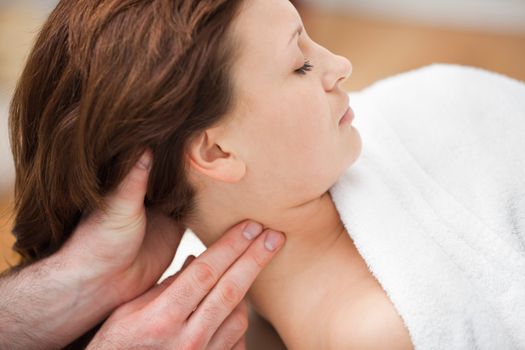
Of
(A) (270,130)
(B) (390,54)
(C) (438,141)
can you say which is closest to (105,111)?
(A) (270,130)

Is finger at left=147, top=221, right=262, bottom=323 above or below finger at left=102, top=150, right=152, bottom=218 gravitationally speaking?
below

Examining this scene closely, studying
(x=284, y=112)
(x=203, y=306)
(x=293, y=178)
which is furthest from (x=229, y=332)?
(x=284, y=112)

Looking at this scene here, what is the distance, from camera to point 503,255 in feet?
3.29

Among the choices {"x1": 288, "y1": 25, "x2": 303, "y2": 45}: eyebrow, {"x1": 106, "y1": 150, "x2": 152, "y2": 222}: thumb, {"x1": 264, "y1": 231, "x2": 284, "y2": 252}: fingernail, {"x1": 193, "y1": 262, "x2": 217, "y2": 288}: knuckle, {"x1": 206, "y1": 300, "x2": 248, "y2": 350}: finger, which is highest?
{"x1": 288, "y1": 25, "x2": 303, "y2": 45}: eyebrow

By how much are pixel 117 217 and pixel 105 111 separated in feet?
0.66

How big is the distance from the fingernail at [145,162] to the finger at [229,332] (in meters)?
0.32

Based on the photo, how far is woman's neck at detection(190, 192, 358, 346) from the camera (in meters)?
1.09

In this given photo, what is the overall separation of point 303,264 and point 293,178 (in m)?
0.19

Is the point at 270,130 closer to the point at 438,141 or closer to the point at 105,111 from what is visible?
the point at 105,111

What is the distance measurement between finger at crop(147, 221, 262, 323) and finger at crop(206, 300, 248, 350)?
0.23ft

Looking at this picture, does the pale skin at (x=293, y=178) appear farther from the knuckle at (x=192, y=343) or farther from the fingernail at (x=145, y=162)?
the knuckle at (x=192, y=343)

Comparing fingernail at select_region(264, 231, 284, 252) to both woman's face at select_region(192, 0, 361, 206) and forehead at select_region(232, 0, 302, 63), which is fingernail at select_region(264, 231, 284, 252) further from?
forehead at select_region(232, 0, 302, 63)

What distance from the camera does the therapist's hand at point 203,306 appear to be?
1.03 metres

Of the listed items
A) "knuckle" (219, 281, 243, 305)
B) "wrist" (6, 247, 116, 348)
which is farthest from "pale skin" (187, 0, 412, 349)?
"wrist" (6, 247, 116, 348)
